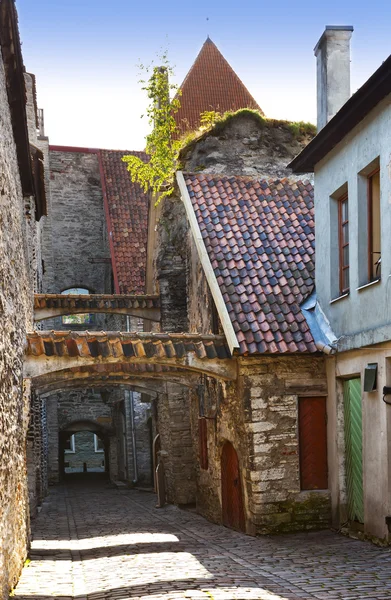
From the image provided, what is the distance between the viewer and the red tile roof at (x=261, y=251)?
1169cm

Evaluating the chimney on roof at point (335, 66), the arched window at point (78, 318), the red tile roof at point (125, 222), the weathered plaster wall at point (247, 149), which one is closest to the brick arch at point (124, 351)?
the chimney on roof at point (335, 66)

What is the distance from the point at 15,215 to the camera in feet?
32.6

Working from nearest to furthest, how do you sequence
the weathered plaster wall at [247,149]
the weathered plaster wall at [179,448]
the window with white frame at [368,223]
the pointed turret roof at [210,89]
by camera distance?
the window with white frame at [368,223]
the weathered plaster wall at [247,149]
the weathered plaster wall at [179,448]
the pointed turret roof at [210,89]

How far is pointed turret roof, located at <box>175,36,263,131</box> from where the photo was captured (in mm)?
25219

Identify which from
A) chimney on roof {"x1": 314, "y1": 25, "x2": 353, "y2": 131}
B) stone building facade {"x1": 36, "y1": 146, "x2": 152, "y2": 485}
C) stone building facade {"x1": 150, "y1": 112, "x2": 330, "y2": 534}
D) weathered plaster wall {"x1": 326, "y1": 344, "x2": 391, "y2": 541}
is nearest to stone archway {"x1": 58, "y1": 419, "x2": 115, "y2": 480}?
stone building facade {"x1": 36, "y1": 146, "x2": 152, "y2": 485}

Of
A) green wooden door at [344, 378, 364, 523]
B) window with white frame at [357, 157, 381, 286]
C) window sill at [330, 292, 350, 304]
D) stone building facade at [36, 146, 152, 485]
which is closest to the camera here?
window with white frame at [357, 157, 381, 286]

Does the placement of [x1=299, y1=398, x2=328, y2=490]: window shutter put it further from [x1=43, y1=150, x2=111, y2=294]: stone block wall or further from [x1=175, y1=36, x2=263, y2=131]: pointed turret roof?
[x1=43, y1=150, x2=111, y2=294]: stone block wall

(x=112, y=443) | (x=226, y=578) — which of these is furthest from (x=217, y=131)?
(x=112, y=443)

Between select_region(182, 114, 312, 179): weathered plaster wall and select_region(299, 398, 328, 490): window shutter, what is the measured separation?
6.66 m

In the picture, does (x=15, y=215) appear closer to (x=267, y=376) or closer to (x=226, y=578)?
(x=267, y=376)

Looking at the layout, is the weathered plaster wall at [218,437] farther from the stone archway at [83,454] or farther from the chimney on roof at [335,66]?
the stone archway at [83,454]

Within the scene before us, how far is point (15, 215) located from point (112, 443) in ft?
68.1

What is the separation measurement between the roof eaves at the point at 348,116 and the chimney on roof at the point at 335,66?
1.66 meters

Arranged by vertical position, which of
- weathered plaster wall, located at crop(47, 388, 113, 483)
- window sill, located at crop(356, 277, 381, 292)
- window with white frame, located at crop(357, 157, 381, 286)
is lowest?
weathered plaster wall, located at crop(47, 388, 113, 483)
